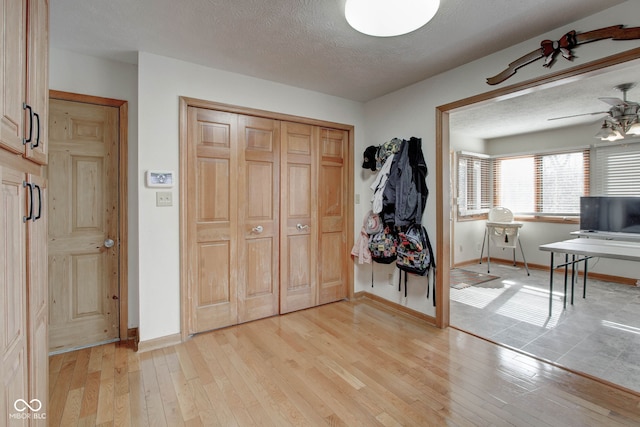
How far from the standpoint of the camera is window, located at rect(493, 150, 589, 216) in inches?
195

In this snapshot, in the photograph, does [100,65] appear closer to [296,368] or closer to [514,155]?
[296,368]

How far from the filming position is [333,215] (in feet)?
11.6

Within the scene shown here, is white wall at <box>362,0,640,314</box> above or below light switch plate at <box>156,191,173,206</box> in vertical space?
above

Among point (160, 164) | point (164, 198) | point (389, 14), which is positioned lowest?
point (164, 198)

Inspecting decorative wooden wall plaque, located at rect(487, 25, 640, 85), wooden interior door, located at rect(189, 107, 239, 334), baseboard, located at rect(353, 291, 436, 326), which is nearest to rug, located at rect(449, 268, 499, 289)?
baseboard, located at rect(353, 291, 436, 326)

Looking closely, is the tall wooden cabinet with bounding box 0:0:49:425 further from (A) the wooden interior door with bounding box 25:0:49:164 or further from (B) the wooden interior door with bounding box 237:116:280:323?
(B) the wooden interior door with bounding box 237:116:280:323

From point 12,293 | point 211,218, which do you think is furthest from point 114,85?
point 12,293

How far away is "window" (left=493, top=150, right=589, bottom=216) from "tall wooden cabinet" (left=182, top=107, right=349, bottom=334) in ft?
13.4

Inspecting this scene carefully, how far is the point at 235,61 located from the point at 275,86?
0.55 meters

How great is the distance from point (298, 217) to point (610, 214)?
4.56 meters

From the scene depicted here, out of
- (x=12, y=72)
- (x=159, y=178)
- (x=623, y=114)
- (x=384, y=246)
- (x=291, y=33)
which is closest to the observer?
(x=12, y=72)

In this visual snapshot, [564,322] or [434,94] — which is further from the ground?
[434,94]

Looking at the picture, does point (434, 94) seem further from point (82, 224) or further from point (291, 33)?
point (82, 224)

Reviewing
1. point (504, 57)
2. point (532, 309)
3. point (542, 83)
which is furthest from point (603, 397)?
point (504, 57)
